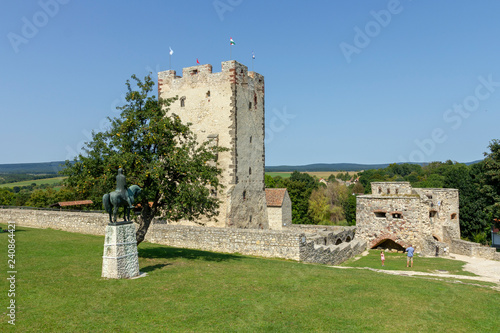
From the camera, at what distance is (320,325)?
27.8ft

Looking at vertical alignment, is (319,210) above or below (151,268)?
below

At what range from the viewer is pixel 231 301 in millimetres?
9797

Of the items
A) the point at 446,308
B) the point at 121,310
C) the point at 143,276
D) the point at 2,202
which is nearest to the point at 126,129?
the point at 143,276

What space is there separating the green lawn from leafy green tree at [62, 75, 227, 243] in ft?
8.92

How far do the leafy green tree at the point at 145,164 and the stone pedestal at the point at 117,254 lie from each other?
10.6ft

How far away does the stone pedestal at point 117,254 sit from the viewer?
1121cm

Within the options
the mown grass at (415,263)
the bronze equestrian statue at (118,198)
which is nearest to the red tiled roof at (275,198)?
the mown grass at (415,263)

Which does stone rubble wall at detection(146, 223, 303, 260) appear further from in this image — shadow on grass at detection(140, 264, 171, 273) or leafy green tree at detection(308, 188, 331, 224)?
leafy green tree at detection(308, 188, 331, 224)

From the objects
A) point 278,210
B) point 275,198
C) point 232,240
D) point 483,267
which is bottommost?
point 483,267

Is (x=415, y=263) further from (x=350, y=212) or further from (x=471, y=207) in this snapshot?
(x=350, y=212)

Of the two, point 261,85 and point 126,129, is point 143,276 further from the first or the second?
point 261,85

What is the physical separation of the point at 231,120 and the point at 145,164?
33.3 feet

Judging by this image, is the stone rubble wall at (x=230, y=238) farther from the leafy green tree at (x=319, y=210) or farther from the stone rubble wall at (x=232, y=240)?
the leafy green tree at (x=319, y=210)

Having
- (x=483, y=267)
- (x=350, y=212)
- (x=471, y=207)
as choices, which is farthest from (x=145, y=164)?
(x=350, y=212)
